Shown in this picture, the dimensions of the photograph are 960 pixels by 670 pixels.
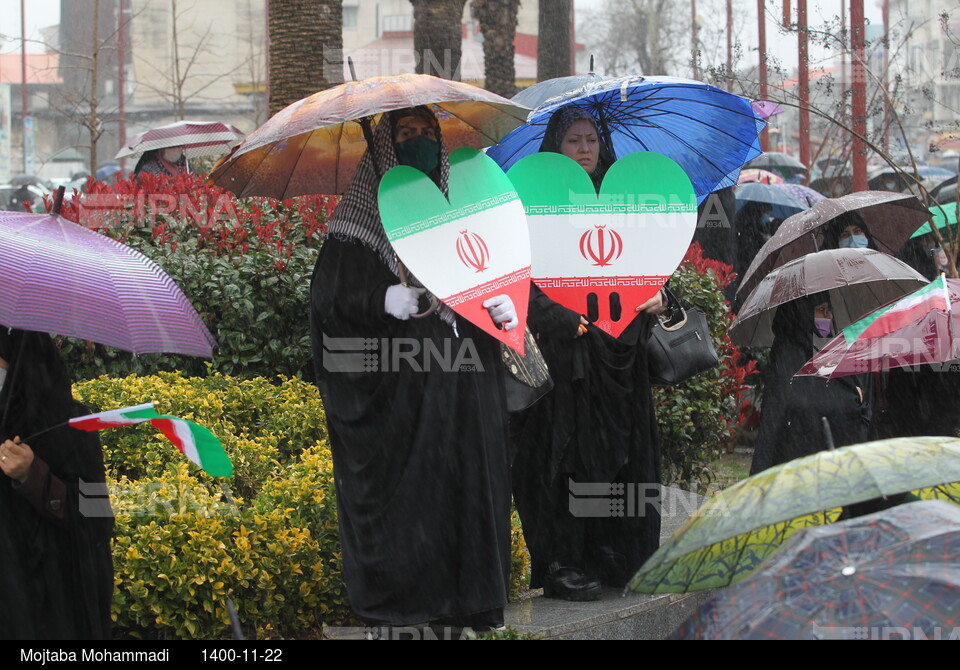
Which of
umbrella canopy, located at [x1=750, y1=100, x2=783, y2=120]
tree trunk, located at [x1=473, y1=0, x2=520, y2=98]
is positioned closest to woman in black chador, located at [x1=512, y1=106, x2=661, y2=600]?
umbrella canopy, located at [x1=750, y1=100, x2=783, y2=120]

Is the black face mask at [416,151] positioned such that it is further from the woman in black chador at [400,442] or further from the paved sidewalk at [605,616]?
the paved sidewalk at [605,616]

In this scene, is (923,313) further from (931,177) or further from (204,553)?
(931,177)

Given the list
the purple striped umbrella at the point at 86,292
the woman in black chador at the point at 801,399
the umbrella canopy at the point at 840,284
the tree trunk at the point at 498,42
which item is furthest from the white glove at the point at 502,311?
the tree trunk at the point at 498,42

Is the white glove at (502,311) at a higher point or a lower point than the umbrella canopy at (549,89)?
lower

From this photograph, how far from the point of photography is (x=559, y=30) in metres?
14.4

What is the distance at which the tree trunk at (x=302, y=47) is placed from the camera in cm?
945

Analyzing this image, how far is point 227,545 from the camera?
4723 mm

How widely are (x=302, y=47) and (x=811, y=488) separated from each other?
25.2ft

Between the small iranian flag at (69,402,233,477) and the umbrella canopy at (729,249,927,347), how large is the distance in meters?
3.07

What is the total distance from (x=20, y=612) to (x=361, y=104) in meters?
1.86

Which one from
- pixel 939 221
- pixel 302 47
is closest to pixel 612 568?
pixel 302 47

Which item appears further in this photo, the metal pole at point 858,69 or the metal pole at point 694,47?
the metal pole at point 694,47

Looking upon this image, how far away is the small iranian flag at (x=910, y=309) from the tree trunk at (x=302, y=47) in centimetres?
619

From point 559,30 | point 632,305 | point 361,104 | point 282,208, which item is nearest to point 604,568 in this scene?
point 632,305
